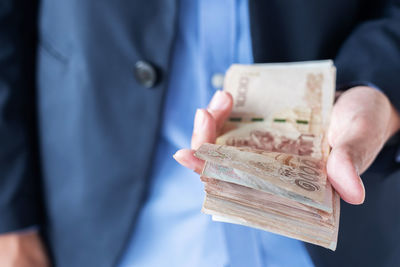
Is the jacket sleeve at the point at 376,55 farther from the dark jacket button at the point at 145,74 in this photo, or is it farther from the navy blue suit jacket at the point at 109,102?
the dark jacket button at the point at 145,74

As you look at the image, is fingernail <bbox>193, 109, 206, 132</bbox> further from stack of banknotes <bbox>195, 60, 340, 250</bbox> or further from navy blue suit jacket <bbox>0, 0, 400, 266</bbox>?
navy blue suit jacket <bbox>0, 0, 400, 266</bbox>

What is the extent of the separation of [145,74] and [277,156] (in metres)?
0.36

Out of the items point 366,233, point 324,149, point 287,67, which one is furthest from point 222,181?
point 366,233

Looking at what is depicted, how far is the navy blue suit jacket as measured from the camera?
84cm

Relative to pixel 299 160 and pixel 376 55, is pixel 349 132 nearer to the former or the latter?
pixel 299 160

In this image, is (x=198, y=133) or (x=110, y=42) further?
(x=110, y=42)

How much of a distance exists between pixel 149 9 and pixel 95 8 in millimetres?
122

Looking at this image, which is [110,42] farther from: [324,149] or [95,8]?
[324,149]

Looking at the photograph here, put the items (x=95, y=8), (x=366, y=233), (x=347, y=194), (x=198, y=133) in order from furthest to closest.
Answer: (x=366, y=233)
(x=95, y=8)
(x=198, y=133)
(x=347, y=194)

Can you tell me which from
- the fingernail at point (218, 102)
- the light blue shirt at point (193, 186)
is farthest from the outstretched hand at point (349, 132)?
the light blue shirt at point (193, 186)

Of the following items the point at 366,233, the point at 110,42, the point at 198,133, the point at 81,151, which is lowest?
the point at 366,233

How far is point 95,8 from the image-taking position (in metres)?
0.82

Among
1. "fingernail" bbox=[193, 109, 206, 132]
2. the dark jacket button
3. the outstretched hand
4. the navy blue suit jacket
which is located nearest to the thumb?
the outstretched hand

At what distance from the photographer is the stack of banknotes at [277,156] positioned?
567 millimetres
